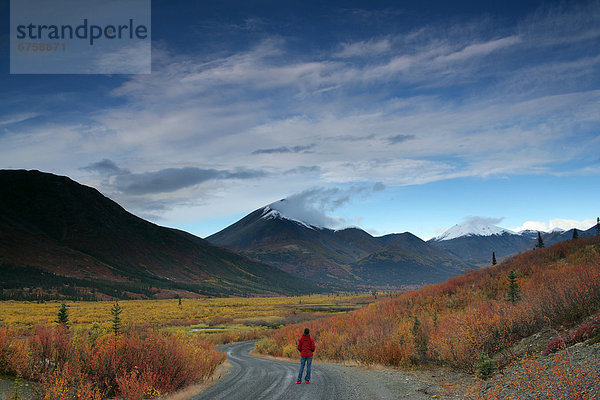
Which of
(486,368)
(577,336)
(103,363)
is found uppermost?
(577,336)

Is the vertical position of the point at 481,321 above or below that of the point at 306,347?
above

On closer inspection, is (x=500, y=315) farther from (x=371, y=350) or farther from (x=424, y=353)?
(x=371, y=350)

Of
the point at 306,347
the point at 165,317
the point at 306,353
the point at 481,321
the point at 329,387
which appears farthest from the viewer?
the point at 165,317

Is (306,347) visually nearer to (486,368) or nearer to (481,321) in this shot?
(486,368)

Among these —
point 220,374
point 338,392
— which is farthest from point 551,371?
point 220,374

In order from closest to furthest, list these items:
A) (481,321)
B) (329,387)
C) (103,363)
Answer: (103,363), (329,387), (481,321)

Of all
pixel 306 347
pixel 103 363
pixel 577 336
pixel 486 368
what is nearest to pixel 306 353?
pixel 306 347

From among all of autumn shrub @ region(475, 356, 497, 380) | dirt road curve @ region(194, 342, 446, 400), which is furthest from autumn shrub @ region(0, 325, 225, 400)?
autumn shrub @ region(475, 356, 497, 380)

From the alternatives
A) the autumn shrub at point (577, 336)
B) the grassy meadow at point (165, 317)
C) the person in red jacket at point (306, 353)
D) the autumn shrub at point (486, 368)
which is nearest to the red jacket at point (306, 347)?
the person in red jacket at point (306, 353)

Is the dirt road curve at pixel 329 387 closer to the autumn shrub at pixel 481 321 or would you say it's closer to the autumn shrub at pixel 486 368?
the autumn shrub at pixel 486 368

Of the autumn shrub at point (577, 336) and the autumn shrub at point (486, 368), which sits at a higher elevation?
the autumn shrub at point (577, 336)

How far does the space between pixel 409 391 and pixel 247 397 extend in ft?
15.2

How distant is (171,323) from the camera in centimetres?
5778

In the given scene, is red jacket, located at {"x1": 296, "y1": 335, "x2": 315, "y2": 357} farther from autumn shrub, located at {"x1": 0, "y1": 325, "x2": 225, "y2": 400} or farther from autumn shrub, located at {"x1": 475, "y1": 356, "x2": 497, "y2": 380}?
autumn shrub, located at {"x1": 475, "y1": 356, "x2": 497, "y2": 380}
